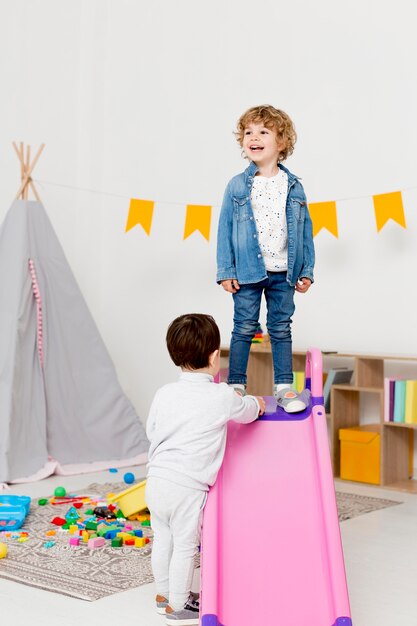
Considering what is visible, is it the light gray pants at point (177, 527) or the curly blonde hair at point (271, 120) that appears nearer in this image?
the light gray pants at point (177, 527)

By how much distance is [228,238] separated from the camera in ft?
8.39

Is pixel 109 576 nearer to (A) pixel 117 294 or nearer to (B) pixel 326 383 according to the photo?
(B) pixel 326 383

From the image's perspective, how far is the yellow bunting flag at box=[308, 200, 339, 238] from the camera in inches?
158

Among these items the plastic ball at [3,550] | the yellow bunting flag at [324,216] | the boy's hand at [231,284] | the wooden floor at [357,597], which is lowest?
the wooden floor at [357,597]

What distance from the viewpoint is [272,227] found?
100 inches

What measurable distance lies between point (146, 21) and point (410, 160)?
1.96m

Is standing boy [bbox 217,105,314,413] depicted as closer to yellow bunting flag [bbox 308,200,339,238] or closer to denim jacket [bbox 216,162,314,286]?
denim jacket [bbox 216,162,314,286]

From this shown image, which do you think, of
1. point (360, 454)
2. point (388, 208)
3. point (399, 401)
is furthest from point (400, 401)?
point (388, 208)

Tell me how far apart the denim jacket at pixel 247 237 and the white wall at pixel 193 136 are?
1.58 m

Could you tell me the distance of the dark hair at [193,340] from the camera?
2193mm

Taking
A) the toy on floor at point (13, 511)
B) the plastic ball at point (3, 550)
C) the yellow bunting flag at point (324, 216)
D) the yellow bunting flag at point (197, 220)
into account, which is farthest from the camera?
the yellow bunting flag at point (197, 220)

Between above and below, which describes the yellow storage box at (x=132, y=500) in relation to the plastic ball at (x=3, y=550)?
above

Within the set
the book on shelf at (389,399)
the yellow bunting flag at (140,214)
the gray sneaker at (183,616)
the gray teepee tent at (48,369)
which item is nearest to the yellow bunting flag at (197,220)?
the yellow bunting flag at (140,214)

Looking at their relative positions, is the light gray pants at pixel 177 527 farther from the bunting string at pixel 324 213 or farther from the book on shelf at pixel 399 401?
the bunting string at pixel 324 213
